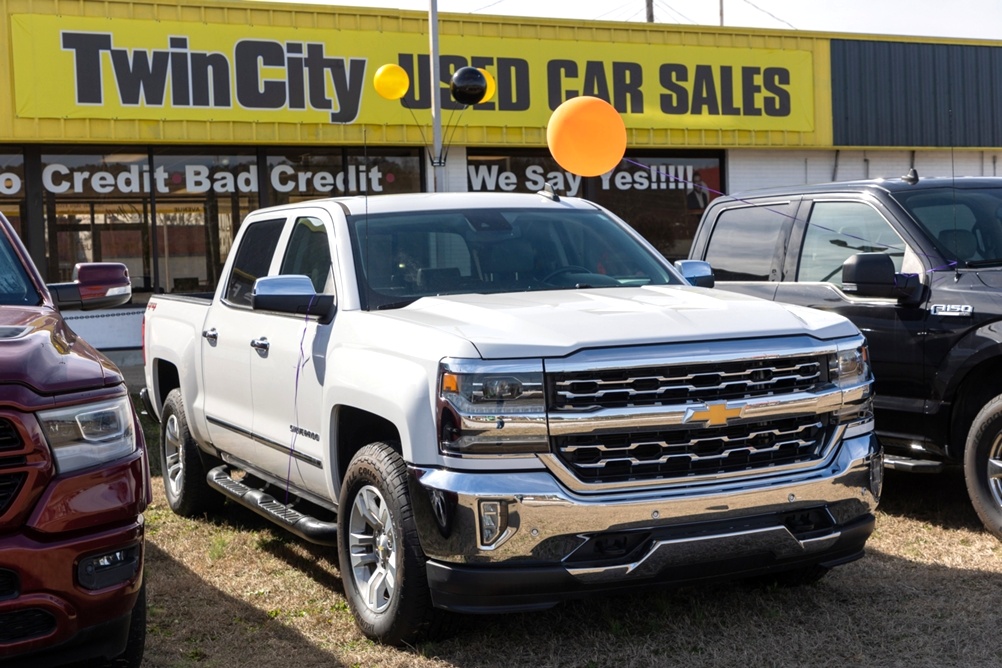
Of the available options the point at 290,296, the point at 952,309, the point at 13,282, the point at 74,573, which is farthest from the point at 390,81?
the point at 74,573

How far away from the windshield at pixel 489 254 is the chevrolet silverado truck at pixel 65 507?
1.51 m

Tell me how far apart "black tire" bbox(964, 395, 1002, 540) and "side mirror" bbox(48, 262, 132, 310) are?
416 cm

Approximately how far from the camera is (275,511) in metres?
5.57

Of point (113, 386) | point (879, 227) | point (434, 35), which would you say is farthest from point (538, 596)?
point (434, 35)

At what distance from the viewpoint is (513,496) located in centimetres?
398

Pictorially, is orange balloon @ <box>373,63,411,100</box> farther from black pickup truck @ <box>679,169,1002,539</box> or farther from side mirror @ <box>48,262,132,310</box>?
side mirror @ <box>48,262,132,310</box>

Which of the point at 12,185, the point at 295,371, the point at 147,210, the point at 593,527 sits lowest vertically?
the point at 593,527

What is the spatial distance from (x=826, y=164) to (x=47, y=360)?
645 inches

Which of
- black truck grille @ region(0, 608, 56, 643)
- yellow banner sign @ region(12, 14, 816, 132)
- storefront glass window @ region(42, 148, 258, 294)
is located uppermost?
yellow banner sign @ region(12, 14, 816, 132)

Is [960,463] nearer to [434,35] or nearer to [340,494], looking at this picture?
[340,494]

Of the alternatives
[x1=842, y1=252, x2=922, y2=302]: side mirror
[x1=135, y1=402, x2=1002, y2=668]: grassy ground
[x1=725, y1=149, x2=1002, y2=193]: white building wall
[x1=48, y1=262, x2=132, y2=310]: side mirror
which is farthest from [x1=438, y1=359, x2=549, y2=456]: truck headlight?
[x1=725, y1=149, x2=1002, y2=193]: white building wall

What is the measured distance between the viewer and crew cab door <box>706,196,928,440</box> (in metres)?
6.45

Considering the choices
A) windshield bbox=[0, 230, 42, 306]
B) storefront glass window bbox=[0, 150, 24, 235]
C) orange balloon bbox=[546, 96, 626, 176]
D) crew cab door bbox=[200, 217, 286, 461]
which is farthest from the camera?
storefront glass window bbox=[0, 150, 24, 235]

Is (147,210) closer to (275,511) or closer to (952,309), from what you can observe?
(275,511)
